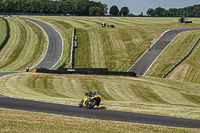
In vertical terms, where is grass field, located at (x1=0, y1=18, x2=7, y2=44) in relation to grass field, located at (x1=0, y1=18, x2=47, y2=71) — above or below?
above

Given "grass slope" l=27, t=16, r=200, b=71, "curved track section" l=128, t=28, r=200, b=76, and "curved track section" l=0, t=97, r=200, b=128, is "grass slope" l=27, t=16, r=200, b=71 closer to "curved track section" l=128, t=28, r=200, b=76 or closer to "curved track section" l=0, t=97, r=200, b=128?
"curved track section" l=128, t=28, r=200, b=76

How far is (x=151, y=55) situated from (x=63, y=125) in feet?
204

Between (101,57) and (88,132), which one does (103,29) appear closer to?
(101,57)

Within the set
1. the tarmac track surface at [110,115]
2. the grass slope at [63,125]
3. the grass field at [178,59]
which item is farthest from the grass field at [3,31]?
the grass slope at [63,125]

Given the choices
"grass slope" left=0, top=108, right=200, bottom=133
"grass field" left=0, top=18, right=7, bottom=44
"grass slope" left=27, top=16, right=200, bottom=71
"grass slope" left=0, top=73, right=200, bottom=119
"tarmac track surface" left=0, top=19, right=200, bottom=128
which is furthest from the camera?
"grass field" left=0, top=18, right=7, bottom=44

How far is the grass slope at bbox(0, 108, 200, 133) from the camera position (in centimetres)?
1289

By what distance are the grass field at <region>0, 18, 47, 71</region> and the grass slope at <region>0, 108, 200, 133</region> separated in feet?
172

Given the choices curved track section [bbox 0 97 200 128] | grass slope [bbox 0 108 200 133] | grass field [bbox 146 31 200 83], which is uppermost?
grass slope [bbox 0 108 200 133]

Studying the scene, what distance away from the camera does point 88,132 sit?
Answer: 41.9ft

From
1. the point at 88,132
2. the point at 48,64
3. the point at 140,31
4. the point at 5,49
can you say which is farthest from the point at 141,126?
the point at 140,31

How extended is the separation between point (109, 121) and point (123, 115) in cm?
239

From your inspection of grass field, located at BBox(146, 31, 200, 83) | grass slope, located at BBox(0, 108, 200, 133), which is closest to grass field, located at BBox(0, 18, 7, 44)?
grass field, located at BBox(146, 31, 200, 83)

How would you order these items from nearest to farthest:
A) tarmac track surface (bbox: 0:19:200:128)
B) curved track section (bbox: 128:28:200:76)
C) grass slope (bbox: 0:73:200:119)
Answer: tarmac track surface (bbox: 0:19:200:128) < grass slope (bbox: 0:73:200:119) < curved track section (bbox: 128:28:200:76)

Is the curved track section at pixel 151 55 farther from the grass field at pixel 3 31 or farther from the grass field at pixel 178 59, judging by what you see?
the grass field at pixel 3 31
